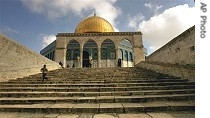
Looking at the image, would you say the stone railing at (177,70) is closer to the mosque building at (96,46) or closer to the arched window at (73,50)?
the mosque building at (96,46)

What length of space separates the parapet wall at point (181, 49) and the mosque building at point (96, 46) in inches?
484

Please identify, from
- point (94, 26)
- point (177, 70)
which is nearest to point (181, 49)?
point (177, 70)

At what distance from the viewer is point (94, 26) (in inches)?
1181

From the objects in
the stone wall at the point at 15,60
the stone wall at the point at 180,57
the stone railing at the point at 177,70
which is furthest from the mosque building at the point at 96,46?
the stone railing at the point at 177,70

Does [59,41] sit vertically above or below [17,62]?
above

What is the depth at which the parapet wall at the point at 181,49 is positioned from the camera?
27.2 ft

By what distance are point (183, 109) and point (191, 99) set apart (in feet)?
3.26

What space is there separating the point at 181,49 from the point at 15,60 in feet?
29.6

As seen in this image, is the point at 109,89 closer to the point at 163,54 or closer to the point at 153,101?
the point at 153,101

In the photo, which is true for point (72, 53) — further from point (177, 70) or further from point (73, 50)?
point (177, 70)

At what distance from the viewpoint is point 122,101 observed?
16.3 ft

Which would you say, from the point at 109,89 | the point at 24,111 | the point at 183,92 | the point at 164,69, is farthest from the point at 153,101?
the point at 164,69
